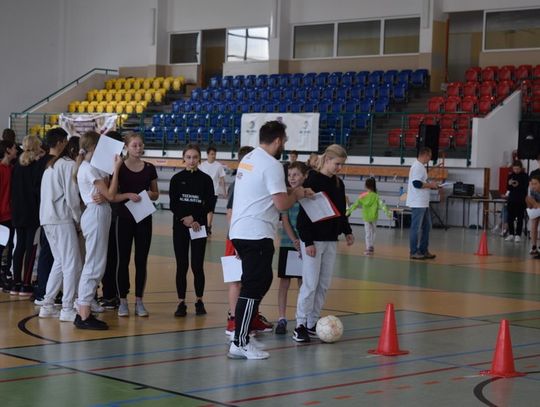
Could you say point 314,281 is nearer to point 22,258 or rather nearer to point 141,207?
point 141,207

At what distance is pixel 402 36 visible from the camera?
33594mm

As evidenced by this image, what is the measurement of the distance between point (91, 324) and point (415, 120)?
21.1m

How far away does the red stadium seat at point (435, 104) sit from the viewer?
96.0ft

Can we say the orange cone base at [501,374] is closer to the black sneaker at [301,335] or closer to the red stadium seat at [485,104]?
the black sneaker at [301,335]

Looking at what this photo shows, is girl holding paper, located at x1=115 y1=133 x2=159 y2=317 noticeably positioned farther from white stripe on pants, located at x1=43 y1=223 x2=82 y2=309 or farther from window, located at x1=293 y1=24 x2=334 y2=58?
window, located at x1=293 y1=24 x2=334 y2=58

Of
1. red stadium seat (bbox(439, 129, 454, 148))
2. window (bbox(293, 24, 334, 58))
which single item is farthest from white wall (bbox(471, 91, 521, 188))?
window (bbox(293, 24, 334, 58))

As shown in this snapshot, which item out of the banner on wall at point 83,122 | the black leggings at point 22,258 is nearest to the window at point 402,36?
the banner on wall at point 83,122

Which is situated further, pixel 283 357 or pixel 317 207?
pixel 317 207

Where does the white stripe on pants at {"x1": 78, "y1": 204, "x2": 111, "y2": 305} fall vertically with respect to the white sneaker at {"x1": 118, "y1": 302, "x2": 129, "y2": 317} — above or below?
above

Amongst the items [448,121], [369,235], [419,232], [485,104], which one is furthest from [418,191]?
[485,104]

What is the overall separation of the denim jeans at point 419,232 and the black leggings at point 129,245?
27.1 feet

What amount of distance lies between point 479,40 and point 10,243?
24685mm

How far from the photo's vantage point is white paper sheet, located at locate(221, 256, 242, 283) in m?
8.58

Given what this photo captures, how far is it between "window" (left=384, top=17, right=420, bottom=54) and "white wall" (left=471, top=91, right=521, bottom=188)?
657 cm
